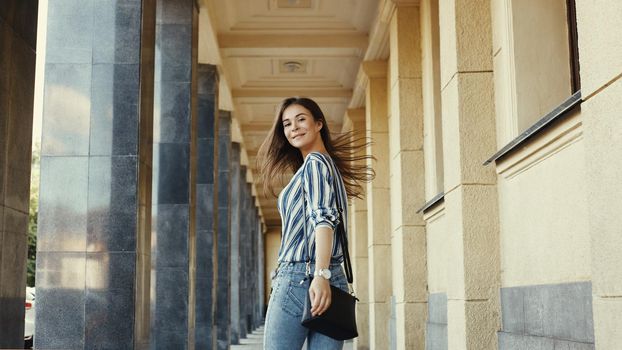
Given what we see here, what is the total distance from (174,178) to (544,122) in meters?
8.38

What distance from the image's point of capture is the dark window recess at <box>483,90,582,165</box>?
5.08 m

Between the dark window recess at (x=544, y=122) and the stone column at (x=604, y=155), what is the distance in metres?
1.38

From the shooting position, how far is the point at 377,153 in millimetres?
15953

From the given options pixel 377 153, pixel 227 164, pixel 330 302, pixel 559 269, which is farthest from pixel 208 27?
pixel 330 302

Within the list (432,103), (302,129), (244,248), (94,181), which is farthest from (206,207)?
(244,248)

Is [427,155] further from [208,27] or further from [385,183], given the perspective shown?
[208,27]

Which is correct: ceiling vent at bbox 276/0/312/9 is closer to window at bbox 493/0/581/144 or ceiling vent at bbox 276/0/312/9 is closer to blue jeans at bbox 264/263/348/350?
window at bbox 493/0/581/144

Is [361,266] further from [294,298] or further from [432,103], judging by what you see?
[294,298]

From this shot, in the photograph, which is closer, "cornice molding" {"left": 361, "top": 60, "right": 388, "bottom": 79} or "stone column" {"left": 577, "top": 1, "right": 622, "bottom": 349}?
"stone column" {"left": 577, "top": 1, "right": 622, "bottom": 349}

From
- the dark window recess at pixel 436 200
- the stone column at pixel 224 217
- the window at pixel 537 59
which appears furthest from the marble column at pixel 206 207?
the window at pixel 537 59

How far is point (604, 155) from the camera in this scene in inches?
133

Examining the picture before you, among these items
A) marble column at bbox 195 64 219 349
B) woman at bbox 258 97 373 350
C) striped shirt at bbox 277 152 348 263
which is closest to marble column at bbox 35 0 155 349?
woman at bbox 258 97 373 350

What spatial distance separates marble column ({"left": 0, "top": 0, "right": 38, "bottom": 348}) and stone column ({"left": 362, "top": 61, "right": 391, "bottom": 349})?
943cm

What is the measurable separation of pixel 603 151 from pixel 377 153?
12.6m
